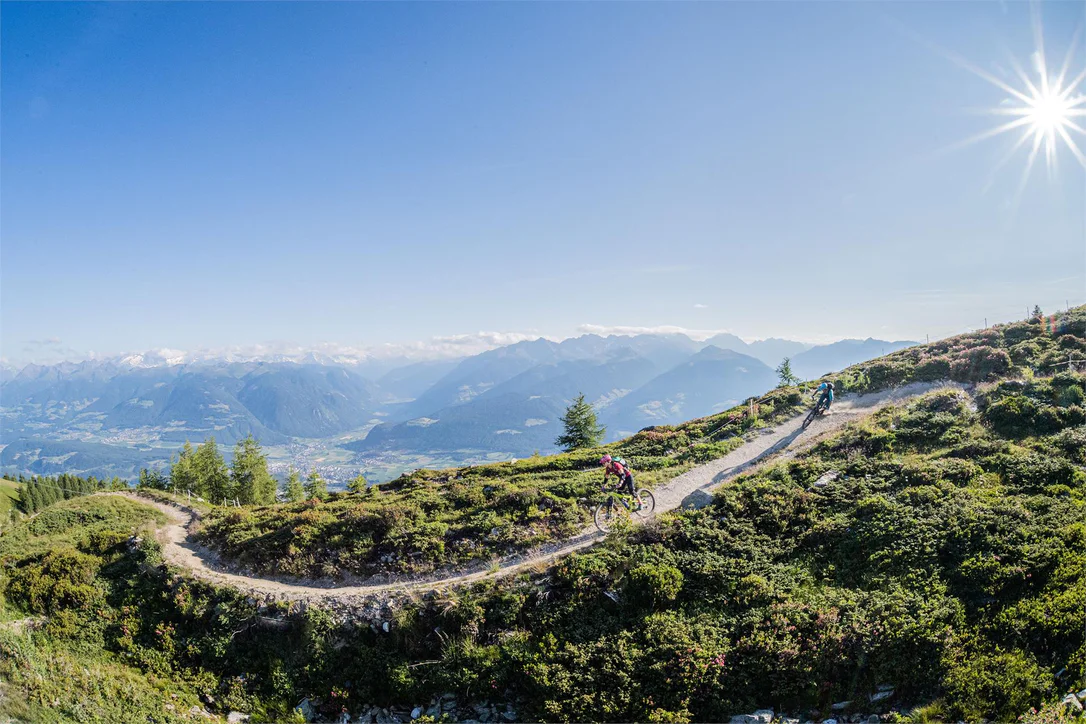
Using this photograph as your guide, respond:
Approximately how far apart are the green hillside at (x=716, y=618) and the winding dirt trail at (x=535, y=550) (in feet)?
2.87

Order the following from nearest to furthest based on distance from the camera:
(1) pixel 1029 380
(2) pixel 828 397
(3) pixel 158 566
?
1. (3) pixel 158 566
2. (1) pixel 1029 380
3. (2) pixel 828 397

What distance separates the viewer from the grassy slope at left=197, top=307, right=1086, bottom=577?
68.0 ft

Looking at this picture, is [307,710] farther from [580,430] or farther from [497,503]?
[580,430]

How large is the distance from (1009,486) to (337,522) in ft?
91.4

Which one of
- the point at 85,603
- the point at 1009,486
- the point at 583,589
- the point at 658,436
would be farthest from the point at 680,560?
→ the point at 85,603

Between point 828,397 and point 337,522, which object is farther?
point 828,397

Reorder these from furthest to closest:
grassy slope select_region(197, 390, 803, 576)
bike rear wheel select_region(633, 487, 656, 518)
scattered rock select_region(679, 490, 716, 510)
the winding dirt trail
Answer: bike rear wheel select_region(633, 487, 656, 518), grassy slope select_region(197, 390, 803, 576), scattered rock select_region(679, 490, 716, 510), the winding dirt trail

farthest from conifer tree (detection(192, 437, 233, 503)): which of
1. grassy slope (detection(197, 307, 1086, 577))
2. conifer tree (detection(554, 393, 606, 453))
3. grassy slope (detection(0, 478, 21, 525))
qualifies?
conifer tree (detection(554, 393, 606, 453))

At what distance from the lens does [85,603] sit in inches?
803

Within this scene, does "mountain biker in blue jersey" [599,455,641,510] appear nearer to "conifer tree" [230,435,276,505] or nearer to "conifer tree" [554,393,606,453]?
"conifer tree" [554,393,606,453]

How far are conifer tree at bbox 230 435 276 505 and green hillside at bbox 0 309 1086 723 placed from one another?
38376mm

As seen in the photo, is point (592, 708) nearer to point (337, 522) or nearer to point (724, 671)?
point (724, 671)

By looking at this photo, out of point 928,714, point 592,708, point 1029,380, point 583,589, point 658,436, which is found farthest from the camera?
point 658,436

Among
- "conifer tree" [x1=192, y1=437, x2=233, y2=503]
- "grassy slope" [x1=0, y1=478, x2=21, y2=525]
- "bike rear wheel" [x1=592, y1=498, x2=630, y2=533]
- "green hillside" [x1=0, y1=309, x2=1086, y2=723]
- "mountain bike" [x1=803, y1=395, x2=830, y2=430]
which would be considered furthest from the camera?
"grassy slope" [x1=0, y1=478, x2=21, y2=525]
